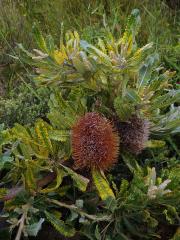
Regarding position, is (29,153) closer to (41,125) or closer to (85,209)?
(41,125)

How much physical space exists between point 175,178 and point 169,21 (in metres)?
1.99

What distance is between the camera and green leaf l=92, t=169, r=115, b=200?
1.83 m

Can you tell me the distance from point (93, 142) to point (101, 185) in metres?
0.17

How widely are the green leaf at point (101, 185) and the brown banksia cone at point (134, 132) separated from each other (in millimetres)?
191

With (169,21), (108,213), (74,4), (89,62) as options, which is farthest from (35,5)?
(108,213)

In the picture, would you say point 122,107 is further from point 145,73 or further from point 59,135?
point 59,135

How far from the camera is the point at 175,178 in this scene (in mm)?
1894

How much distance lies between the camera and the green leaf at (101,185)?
183 cm

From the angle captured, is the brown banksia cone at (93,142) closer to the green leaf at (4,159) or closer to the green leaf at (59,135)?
the green leaf at (59,135)

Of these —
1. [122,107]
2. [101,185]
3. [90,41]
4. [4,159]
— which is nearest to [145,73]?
[122,107]

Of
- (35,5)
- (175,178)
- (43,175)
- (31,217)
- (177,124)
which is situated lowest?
(31,217)

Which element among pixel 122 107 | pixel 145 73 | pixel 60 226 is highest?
pixel 145 73

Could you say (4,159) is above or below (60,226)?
above

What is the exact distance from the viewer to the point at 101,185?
6.07 ft
